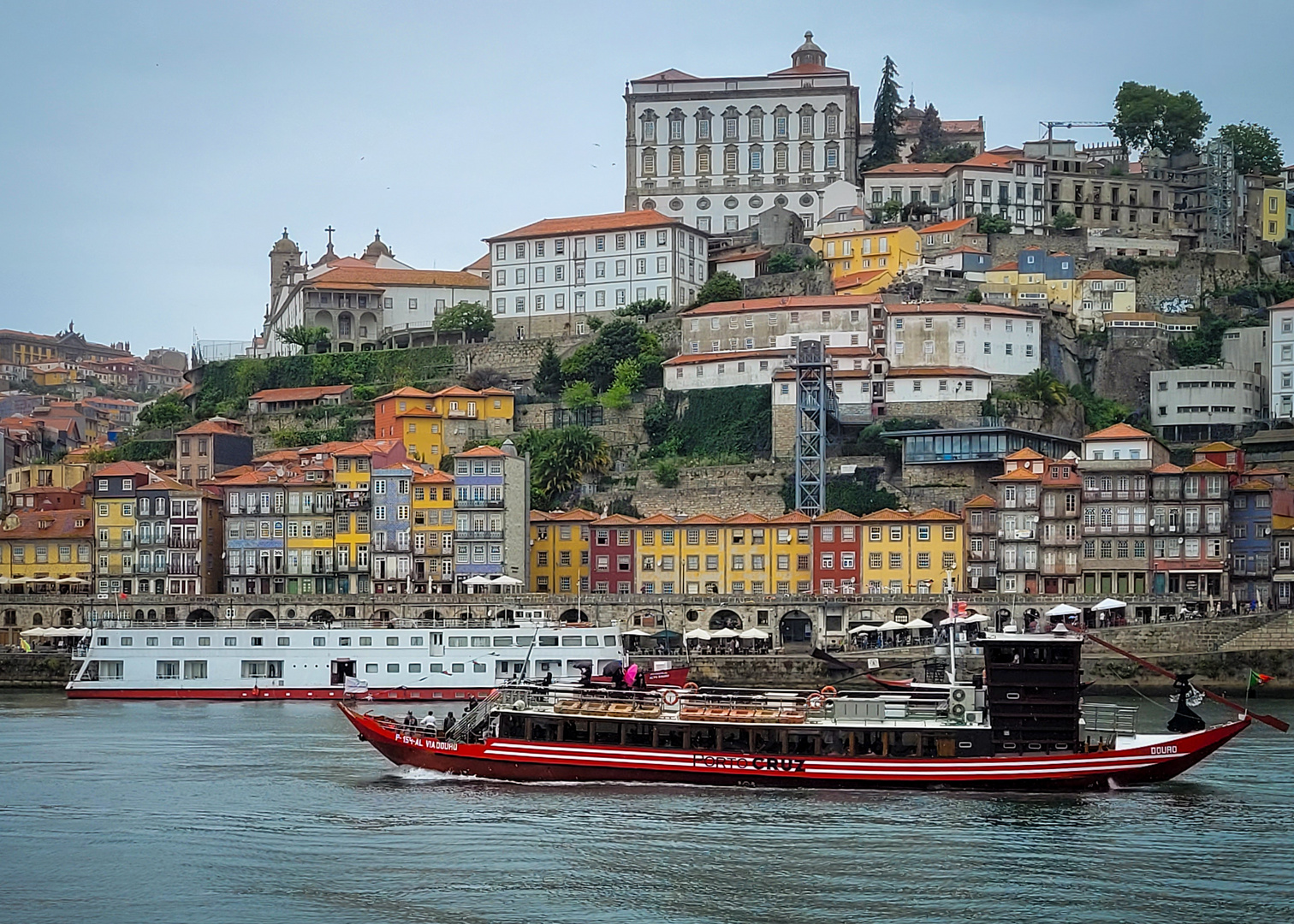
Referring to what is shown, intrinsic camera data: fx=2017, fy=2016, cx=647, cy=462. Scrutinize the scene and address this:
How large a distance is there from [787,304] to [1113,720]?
51.6m

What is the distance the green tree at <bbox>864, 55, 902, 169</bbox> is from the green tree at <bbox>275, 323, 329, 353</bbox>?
33967 mm

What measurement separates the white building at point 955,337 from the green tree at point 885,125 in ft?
90.0

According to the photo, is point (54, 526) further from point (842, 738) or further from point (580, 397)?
point (842, 738)

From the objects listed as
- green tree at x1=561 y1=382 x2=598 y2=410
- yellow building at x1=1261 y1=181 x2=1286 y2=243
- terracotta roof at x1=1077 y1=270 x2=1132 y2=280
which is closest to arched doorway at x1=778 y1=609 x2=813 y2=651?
Result: green tree at x1=561 y1=382 x2=598 y2=410

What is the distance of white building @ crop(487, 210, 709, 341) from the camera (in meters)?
107

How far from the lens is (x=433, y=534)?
84.9 metres

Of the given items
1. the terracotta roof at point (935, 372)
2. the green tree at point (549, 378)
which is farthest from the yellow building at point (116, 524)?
the terracotta roof at point (935, 372)

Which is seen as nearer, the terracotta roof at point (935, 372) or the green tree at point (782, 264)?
the terracotta roof at point (935, 372)

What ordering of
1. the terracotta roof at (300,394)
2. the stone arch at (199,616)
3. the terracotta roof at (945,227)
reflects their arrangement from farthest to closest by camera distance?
the terracotta roof at (945,227)
the terracotta roof at (300,394)
the stone arch at (199,616)

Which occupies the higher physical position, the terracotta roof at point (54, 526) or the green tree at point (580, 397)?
the green tree at point (580, 397)

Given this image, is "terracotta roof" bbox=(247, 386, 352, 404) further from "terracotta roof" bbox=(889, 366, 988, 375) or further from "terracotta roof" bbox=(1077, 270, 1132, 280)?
"terracotta roof" bbox=(1077, 270, 1132, 280)

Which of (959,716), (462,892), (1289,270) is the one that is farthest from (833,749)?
(1289,270)

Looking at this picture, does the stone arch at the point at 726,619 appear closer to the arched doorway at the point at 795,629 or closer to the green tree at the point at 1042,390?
the arched doorway at the point at 795,629

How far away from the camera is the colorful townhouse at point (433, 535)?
277 feet
